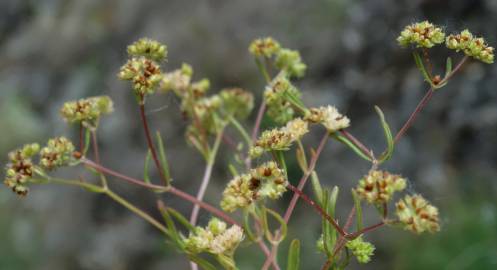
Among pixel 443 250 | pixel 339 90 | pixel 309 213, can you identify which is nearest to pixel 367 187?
pixel 443 250

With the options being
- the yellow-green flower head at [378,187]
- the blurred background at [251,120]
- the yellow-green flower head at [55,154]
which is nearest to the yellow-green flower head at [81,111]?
the yellow-green flower head at [55,154]

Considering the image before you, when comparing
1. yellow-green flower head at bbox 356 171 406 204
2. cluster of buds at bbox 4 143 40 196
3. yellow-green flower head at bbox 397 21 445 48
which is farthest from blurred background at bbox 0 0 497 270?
cluster of buds at bbox 4 143 40 196

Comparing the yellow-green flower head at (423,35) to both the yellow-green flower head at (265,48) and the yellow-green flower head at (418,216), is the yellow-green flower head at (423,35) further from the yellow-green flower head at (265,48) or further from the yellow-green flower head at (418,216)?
the yellow-green flower head at (265,48)

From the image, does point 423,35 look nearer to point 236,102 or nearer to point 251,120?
point 236,102

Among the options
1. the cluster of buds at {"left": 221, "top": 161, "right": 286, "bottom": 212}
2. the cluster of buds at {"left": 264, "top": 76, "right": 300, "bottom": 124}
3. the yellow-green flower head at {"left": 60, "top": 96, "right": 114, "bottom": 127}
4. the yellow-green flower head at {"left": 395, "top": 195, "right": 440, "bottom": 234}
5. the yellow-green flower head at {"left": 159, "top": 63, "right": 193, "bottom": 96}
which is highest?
the yellow-green flower head at {"left": 159, "top": 63, "right": 193, "bottom": 96}

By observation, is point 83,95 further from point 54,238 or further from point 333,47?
point 333,47

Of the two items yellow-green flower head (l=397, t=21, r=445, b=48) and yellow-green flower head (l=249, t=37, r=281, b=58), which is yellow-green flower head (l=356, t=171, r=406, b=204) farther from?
yellow-green flower head (l=249, t=37, r=281, b=58)

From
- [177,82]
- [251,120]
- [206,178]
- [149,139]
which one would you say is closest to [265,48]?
[177,82]
